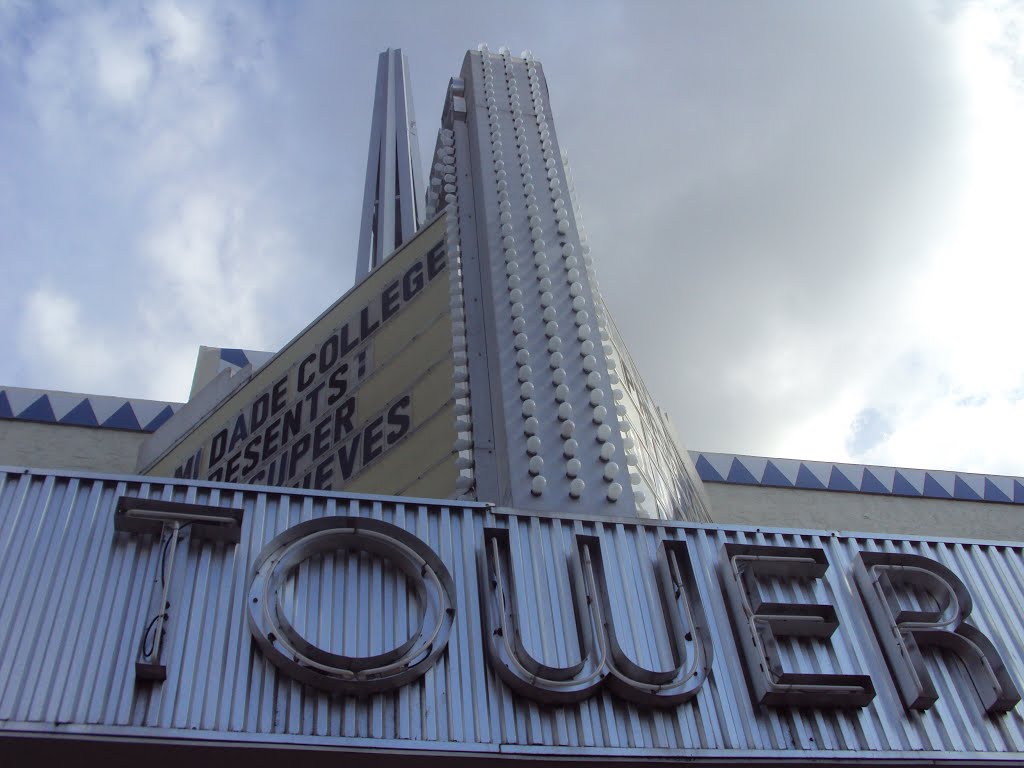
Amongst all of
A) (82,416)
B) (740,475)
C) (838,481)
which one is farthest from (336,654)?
(838,481)

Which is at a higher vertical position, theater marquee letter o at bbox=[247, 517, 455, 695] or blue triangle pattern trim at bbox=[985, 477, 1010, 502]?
blue triangle pattern trim at bbox=[985, 477, 1010, 502]

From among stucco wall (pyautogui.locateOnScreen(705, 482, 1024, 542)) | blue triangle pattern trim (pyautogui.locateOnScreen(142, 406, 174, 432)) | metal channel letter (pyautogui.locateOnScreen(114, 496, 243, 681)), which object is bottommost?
metal channel letter (pyautogui.locateOnScreen(114, 496, 243, 681))

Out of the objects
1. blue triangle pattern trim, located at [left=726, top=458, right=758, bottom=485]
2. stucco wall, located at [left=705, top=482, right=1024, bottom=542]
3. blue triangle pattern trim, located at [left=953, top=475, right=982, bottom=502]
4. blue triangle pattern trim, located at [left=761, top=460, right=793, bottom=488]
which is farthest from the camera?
blue triangle pattern trim, located at [left=953, top=475, right=982, bottom=502]

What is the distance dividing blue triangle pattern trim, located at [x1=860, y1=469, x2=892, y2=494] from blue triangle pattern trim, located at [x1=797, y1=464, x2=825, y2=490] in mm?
973

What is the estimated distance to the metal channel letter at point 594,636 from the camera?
25.2ft

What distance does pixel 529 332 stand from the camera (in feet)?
38.0

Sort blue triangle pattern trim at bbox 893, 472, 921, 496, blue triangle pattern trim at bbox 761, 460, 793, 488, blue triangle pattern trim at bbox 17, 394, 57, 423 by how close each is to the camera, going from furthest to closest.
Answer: blue triangle pattern trim at bbox 893, 472, 921, 496
blue triangle pattern trim at bbox 761, 460, 793, 488
blue triangle pattern trim at bbox 17, 394, 57, 423

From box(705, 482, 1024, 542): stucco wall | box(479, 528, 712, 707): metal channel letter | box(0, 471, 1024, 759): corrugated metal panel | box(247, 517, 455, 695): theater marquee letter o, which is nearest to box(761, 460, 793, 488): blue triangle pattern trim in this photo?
box(705, 482, 1024, 542): stucco wall

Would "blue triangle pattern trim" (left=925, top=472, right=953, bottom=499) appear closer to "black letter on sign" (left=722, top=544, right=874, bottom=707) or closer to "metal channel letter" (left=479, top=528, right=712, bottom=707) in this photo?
"black letter on sign" (left=722, top=544, right=874, bottom=707)

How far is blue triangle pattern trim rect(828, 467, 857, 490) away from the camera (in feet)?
79.8

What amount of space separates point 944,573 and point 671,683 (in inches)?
114

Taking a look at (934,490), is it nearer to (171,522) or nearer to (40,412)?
(40,412)

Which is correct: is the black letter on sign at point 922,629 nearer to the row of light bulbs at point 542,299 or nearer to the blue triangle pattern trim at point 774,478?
the row of light bulbs at point 542,299

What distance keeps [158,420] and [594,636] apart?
1594cm
